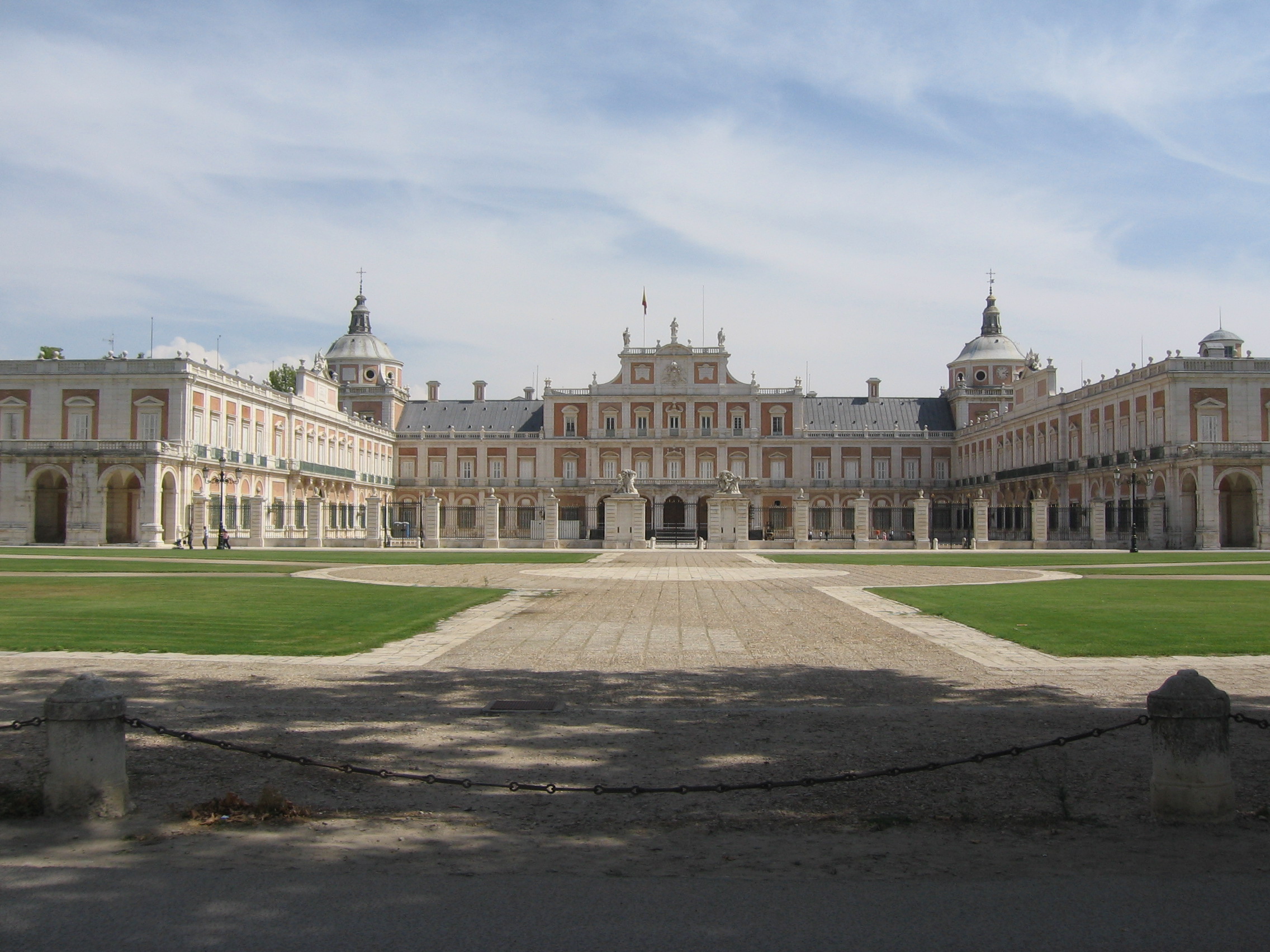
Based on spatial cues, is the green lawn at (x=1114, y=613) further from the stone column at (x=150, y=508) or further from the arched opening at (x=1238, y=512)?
the stone column at (x=150, y=508)

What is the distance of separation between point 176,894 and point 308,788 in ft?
5.02

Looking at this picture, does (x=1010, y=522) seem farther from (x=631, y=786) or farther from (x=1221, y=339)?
(x=631, y=786)

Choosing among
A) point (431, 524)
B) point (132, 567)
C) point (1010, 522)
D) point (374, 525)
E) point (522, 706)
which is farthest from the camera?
point (1010, 522)

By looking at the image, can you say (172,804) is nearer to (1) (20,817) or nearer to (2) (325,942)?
(1) (20,817)

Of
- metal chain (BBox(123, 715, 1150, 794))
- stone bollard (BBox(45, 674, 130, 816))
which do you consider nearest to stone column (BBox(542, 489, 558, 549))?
metal chain (BBox(123, 715, 1150, 794))

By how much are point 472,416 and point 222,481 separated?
110 ft

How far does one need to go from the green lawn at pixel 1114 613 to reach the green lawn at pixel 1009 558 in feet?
35.2

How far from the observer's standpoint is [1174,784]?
5.13 meters

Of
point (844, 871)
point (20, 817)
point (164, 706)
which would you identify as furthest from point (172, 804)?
point (844, 871)

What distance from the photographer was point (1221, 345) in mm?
59562

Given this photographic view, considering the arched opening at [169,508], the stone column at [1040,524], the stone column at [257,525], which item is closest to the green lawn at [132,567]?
the stone column at [257,525]

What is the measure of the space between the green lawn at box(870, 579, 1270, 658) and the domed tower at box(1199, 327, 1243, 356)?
4517 cm

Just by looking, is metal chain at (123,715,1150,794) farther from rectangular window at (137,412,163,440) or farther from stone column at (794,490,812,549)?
rectangular window at (137,412,163,440)

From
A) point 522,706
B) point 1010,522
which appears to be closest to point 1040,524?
point 1010,522
